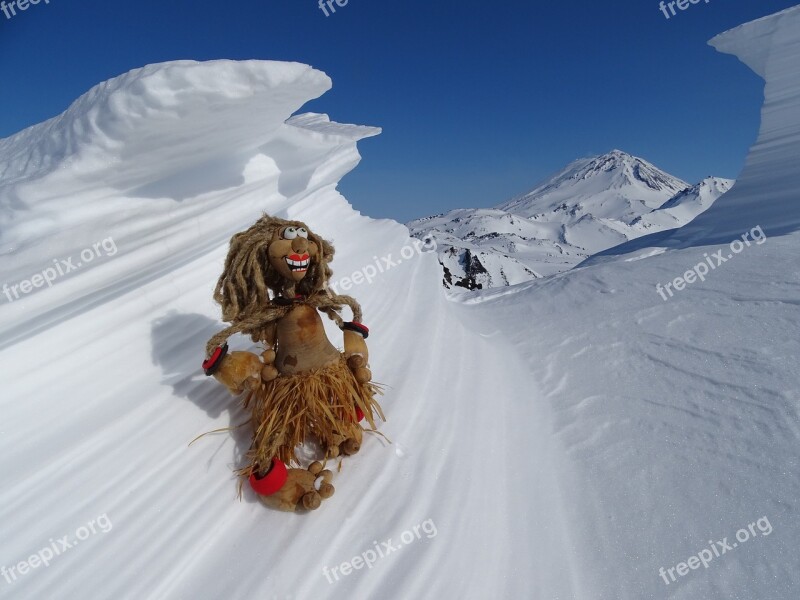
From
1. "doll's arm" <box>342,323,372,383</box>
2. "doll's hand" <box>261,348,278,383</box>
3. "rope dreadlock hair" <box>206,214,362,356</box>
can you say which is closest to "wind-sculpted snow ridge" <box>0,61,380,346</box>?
"rope dreadlock hair" <box>206,214,362,356</box>

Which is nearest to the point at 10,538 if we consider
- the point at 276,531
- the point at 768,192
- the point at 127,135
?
the point at 276,531

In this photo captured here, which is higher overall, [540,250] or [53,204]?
[53,204]

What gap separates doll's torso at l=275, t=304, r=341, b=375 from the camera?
5.54ft

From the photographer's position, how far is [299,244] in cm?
171

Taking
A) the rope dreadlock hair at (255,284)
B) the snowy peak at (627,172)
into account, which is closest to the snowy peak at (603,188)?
the snowy peak at (627,172)

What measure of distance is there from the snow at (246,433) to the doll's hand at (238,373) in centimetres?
18

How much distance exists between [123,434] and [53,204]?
798 mm

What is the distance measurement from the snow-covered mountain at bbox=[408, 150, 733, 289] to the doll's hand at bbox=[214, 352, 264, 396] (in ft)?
18.6

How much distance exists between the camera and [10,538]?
4.09ft

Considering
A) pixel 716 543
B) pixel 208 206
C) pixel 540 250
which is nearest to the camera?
pixel 716 543

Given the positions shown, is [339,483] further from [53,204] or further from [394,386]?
[53,204]

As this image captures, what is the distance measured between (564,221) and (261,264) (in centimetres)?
9969

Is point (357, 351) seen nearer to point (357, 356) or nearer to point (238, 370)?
point (357, 356)

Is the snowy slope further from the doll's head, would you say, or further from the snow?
the doll's head
